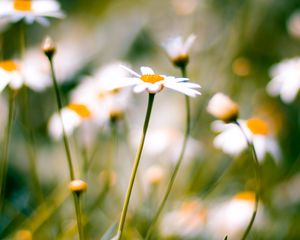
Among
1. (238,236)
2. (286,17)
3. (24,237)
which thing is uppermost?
(286,17)

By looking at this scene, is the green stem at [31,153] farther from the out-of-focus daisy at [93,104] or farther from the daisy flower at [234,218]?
the daisy flower at [234,218]

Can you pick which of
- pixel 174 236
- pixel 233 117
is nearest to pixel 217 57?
pixel 174 236

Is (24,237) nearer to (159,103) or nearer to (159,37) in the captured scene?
(159,103)

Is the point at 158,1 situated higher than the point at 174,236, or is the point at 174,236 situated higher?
the point at 158,1

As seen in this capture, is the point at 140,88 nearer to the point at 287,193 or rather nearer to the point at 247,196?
the point at 247,196

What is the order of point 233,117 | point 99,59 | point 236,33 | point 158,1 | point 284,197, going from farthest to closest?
point 158,1
point 99,59
point 236,33
point 284,197
point 233,117

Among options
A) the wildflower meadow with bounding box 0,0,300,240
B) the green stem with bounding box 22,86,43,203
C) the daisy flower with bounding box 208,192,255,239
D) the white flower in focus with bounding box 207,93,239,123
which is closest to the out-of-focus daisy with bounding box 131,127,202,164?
the wildflower meadow with bounding box 0,0,300,240

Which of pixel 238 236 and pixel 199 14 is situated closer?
pixel 238 236
